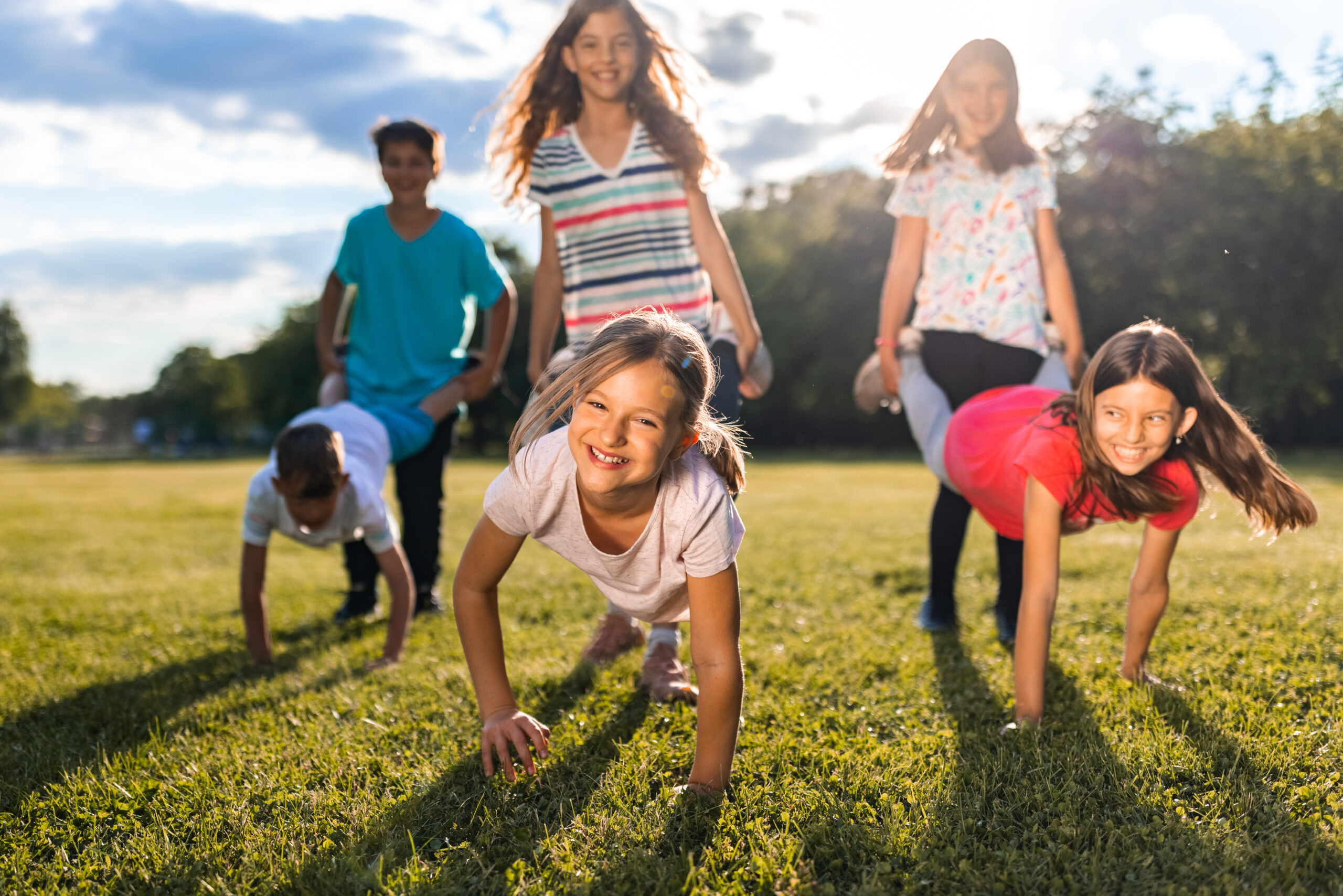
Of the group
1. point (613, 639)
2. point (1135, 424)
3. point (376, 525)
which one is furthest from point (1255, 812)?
point (376, 525)

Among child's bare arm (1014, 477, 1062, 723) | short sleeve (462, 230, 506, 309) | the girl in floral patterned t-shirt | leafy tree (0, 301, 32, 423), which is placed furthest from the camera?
leafy tree (0, 301, 32, 423)

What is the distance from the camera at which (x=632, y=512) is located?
2607mm

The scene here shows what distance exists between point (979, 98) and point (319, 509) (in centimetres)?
344

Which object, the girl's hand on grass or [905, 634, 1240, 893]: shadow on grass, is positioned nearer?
[905, 634, 1240, 893]: shadow on grass

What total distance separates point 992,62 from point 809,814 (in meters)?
3.28

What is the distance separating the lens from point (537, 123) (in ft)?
12.6

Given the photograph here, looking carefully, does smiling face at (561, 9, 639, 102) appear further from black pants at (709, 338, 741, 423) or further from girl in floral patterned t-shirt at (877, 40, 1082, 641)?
girl in floral patterned t-shirt at (877, 40, 1082, 641)

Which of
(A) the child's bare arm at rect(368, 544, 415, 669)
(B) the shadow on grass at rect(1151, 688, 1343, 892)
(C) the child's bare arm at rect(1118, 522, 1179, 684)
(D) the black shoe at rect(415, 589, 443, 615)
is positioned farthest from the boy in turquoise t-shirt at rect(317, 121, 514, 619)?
(B) the shadow on grass at rect(1151, 688, 1343, 892)

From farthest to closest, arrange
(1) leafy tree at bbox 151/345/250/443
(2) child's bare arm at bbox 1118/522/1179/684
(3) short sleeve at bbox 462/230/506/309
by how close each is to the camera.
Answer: (1) leafy tree at bbox 151/345/250/443 → (3) short sleeve at bbox 462/230/506/309 → (2) child's bare arm at bbox 1118/522/1179/684

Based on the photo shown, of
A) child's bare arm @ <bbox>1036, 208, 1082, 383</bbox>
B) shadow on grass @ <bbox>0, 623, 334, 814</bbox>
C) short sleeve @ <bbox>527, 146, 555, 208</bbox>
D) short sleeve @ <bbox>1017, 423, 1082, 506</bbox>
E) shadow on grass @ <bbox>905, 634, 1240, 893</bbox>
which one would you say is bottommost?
shadow on grass @ <bbox>0, 623, 334, 814</bbox>

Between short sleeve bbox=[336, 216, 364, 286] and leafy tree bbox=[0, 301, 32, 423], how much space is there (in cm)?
7931

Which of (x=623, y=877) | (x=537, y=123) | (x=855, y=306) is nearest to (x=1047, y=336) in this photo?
(x=537, y=123)

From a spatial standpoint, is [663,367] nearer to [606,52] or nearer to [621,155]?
[621,155]

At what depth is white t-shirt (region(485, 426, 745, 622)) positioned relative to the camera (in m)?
2.43
